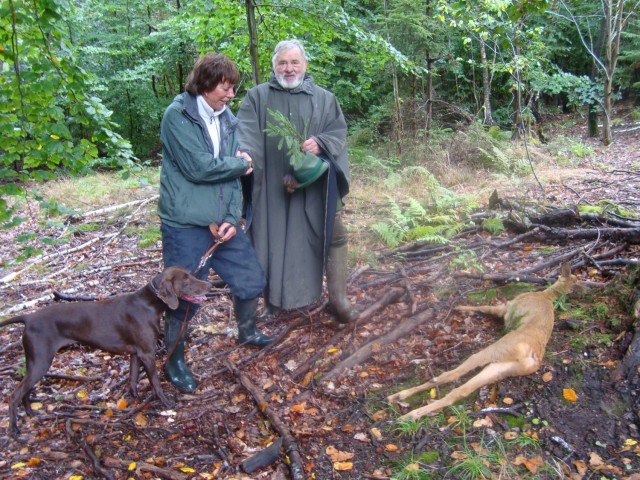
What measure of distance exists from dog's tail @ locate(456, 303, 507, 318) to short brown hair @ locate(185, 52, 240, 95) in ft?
9.01

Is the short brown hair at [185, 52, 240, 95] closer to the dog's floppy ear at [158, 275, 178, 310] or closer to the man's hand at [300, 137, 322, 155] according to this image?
the man's hand at [300, 137, 322, 155]

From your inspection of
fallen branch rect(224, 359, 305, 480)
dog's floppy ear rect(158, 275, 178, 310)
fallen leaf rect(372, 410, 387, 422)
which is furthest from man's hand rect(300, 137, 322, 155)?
fallen leaf rect(372, 410, 387, 422)

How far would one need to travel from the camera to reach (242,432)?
3.38 metres

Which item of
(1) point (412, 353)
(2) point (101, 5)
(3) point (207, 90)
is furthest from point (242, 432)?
(2) point (101, 5)

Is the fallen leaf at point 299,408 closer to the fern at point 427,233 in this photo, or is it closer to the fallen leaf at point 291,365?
the fallen leaf at point 291,365

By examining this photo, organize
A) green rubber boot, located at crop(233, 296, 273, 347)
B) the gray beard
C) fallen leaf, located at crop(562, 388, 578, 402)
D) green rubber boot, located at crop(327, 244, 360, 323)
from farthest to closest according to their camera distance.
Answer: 1. green rubber boot, located at crop(327, 244, 360, 323)
2. green rubber boot, located at crop(233, 296, 273, 347)
3. the gray beard
4. fallen leaf, located at crop(562, 388, 578, 402)

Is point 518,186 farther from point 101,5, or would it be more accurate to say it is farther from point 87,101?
point 101,5

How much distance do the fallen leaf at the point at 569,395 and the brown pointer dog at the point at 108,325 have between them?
2540 millimetres

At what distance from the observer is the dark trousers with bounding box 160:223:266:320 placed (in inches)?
144

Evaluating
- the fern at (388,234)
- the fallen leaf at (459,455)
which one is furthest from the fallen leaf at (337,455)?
the fern at (388,234)

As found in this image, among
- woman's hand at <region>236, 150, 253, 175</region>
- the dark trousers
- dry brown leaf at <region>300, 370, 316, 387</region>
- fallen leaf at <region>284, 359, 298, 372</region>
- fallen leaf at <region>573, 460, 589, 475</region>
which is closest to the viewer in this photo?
fallen leaf at <region>573, 460, 589, 475</region>

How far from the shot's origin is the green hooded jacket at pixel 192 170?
11.2ft

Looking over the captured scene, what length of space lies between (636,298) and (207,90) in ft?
11.3

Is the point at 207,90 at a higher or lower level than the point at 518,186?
higher
